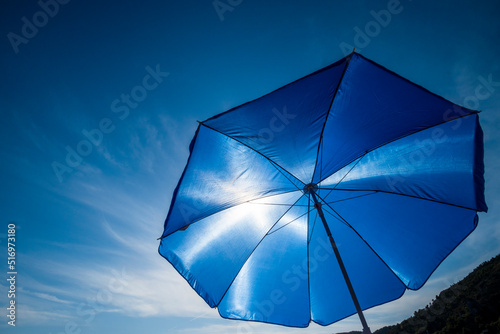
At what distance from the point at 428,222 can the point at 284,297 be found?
2.36 m

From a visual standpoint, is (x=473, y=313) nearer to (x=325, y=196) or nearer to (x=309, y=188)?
(x=325, y=196)

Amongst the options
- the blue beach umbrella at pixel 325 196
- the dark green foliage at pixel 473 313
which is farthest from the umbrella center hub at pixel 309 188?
the dark green foliage at pixel 473 313

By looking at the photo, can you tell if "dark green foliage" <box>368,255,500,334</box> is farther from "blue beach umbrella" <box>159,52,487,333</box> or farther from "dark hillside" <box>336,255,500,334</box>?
"blue beach umbrella" <box>159,52,487,333</box>

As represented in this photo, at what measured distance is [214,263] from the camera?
3.12 m

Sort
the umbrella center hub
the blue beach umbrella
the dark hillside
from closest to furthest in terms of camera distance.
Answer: the blue beach umbrella
the umbrella center hub
the dark hillside

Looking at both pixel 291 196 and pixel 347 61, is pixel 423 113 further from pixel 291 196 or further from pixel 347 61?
pixel 291 196

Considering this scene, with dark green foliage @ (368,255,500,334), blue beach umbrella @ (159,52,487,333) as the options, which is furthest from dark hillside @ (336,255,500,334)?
blue beach umbrella @ (159,52,487,333)

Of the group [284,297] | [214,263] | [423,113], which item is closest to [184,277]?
[214,263]

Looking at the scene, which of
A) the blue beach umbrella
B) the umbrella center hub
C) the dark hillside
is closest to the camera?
the blue beach umbrella

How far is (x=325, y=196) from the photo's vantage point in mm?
3576

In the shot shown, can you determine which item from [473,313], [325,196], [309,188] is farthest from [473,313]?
[309,188]

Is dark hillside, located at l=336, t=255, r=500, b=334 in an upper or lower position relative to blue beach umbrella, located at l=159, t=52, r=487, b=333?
lower

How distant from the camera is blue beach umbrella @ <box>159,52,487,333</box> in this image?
2537mm

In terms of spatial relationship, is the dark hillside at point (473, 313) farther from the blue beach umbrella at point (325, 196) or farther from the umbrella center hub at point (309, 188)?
the umbrella center hub at point (309, 188)
